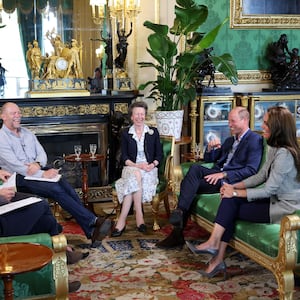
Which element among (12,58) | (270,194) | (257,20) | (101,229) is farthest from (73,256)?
(257,20)

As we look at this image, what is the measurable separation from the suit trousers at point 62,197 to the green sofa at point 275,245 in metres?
0.99

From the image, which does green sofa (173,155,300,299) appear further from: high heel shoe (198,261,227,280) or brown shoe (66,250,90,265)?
brown shoe (66,250,90,265)

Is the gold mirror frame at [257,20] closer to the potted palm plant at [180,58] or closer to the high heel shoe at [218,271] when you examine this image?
the potted palm plant at [180,58]

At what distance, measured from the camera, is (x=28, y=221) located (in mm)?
3289

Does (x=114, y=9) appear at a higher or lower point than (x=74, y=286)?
higher

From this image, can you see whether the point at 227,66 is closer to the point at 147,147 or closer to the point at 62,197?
the point at 147,147

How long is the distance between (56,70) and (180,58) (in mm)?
1445

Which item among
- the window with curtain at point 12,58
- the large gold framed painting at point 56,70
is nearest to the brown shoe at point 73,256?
the large gold framed painting at point 56,70

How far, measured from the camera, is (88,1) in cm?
604

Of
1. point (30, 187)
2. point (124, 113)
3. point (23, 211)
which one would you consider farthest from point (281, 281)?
point (124, 113)

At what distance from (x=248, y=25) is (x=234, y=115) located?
3.04 meters

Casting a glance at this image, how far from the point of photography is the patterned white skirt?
448 cm

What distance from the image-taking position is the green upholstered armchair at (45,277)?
2514 millimetres

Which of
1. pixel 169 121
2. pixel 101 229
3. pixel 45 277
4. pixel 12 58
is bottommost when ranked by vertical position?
pixel 101 229
